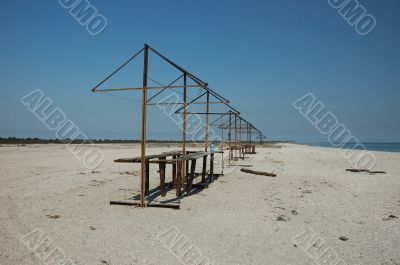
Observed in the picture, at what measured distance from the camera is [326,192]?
30.4 ft

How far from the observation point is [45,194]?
323 inches

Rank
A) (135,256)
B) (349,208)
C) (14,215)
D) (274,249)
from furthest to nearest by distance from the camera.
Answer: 1. (349,208)
2. (14,215)
3. (274,249)
4. (135,256)

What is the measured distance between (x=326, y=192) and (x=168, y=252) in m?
6.43

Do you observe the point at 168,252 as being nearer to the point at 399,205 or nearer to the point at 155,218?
the point at 155,218

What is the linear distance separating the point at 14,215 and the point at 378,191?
9.62 meters

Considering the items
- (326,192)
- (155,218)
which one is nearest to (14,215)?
(155,218)

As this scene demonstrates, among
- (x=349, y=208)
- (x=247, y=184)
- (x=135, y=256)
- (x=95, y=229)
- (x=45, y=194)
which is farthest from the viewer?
(x=247, y=184)

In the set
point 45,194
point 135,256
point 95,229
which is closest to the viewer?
point 135,256

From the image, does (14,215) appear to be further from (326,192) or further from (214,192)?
(326,192)

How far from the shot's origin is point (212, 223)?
5770mm

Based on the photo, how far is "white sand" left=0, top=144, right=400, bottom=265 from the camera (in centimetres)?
429

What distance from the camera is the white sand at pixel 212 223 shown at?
429 centimetres

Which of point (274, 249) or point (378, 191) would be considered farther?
point (378, 191)

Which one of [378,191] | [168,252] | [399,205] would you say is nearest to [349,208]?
[399,205]
